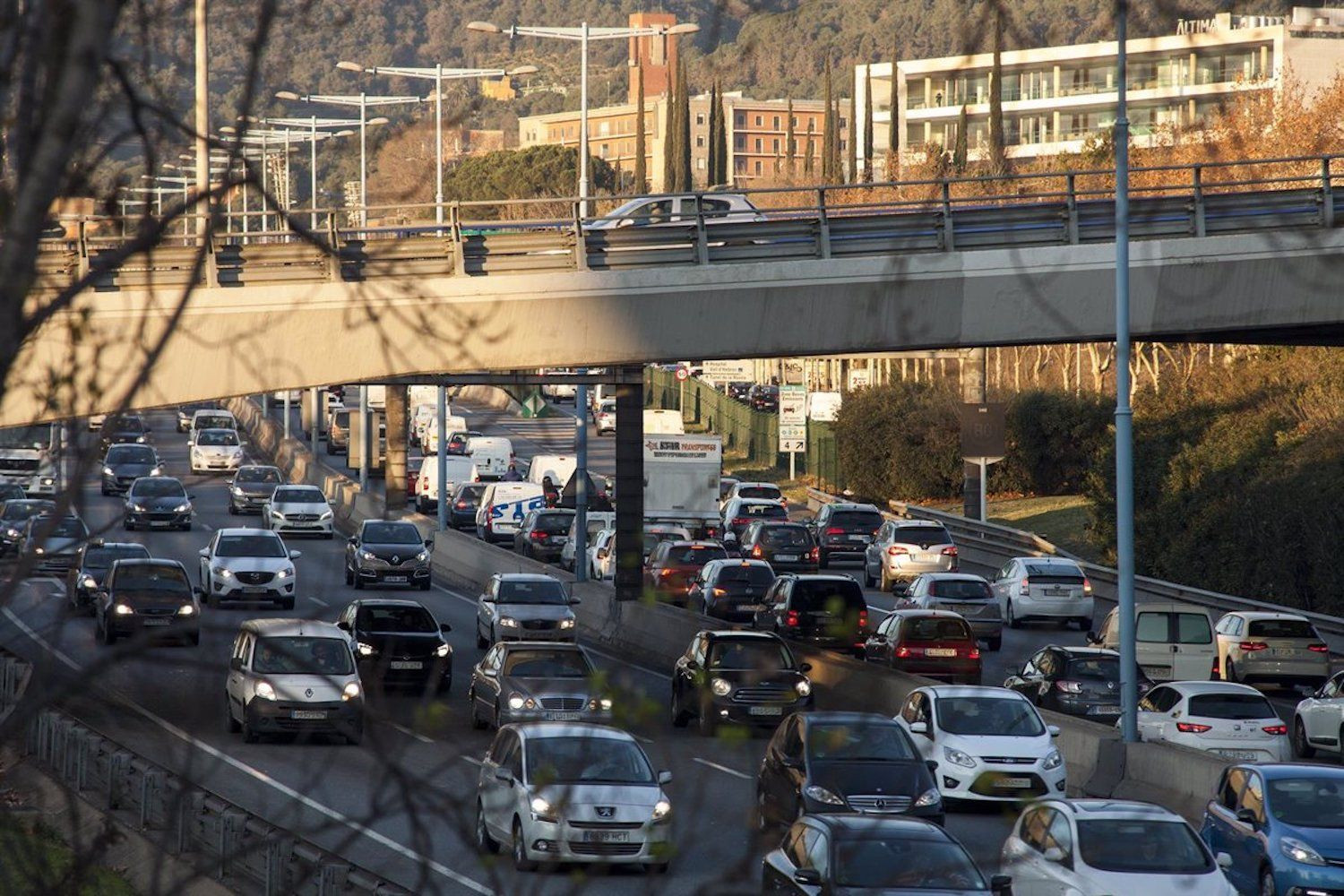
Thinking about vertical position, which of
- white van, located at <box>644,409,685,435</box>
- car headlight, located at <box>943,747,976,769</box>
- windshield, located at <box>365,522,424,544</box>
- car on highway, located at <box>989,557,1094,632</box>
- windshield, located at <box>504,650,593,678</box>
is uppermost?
white van, located at <box>644,409,685,435</box>

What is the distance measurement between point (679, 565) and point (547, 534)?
1142 centimetres

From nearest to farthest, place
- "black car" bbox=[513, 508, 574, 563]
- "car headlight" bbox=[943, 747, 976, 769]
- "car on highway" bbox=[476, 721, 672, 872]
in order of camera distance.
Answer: "car on highway" bbox=[476, 721, 672, 872] < "car headlight" bbox=[943, 747, 976, 769] < "black car" bbox=[513, 508, 574, 563]

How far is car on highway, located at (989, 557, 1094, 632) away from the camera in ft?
144

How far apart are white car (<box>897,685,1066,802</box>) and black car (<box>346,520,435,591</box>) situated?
25.8m

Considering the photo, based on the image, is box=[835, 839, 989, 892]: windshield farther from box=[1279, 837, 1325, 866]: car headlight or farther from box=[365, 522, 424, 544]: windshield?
box=[365, 522, 424, 544]: windshield

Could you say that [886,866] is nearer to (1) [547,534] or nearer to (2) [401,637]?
(2) [401,637]

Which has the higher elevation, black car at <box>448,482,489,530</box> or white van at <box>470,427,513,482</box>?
white van at <box>470,427,513,482</box>

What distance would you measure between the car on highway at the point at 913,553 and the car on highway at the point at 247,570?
16076 mm

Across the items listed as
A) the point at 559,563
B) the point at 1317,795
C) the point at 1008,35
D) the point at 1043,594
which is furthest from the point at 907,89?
the point at 1008,35

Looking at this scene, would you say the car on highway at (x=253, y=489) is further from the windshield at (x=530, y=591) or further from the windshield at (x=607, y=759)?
the windshield at (x=607, y=759)

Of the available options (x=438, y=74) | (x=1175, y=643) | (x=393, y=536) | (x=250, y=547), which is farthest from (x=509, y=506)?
(x=438, y=74)

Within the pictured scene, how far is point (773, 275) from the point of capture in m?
28.3

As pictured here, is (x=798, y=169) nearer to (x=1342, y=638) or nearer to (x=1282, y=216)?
(x=1342, y=638)

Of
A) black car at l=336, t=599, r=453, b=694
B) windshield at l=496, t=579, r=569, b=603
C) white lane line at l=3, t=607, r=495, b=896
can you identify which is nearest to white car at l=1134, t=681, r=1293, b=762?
white lane line at l=3, t=607, r=495, b=896
